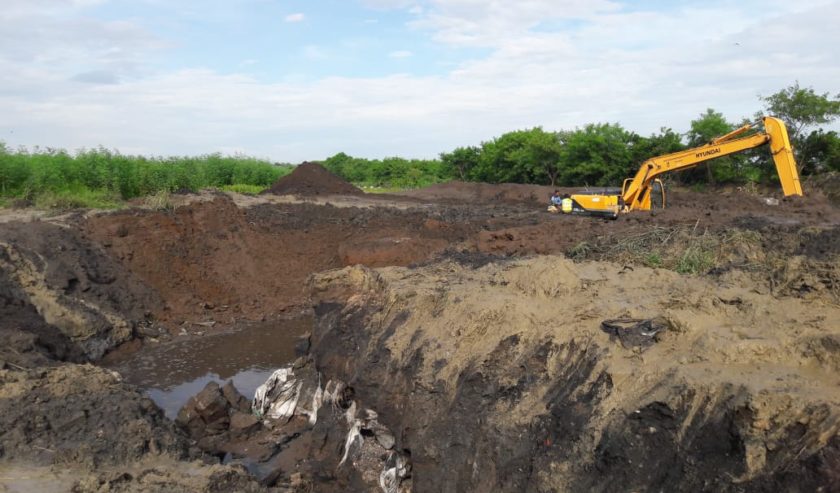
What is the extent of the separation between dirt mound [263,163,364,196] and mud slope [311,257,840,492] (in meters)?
20.1

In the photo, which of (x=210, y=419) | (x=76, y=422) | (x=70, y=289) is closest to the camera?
(x=76, y=422)

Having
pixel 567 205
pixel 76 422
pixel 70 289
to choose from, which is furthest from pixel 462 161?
pixel 76 422

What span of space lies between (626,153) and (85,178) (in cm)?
2335

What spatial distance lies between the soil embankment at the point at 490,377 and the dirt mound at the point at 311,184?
15.1 meters

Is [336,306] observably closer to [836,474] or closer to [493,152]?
[836,474]

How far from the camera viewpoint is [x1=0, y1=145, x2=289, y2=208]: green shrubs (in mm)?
18422

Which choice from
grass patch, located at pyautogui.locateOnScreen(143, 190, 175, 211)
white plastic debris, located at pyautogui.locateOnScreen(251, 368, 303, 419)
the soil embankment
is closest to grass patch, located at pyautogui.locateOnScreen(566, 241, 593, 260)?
the soil embankment

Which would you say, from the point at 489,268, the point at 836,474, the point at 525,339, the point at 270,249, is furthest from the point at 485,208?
the point at 836,474

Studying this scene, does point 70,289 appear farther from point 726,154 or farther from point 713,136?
point 713,136

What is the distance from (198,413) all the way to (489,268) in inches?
160

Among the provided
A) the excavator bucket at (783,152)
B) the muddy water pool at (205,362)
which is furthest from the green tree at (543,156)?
the muddy water pool at (205,362)

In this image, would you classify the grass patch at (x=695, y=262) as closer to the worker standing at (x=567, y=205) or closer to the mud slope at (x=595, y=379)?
the mud slope at (x=595, y=379)

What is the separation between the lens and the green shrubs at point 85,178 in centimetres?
1842

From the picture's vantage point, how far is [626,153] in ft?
105
